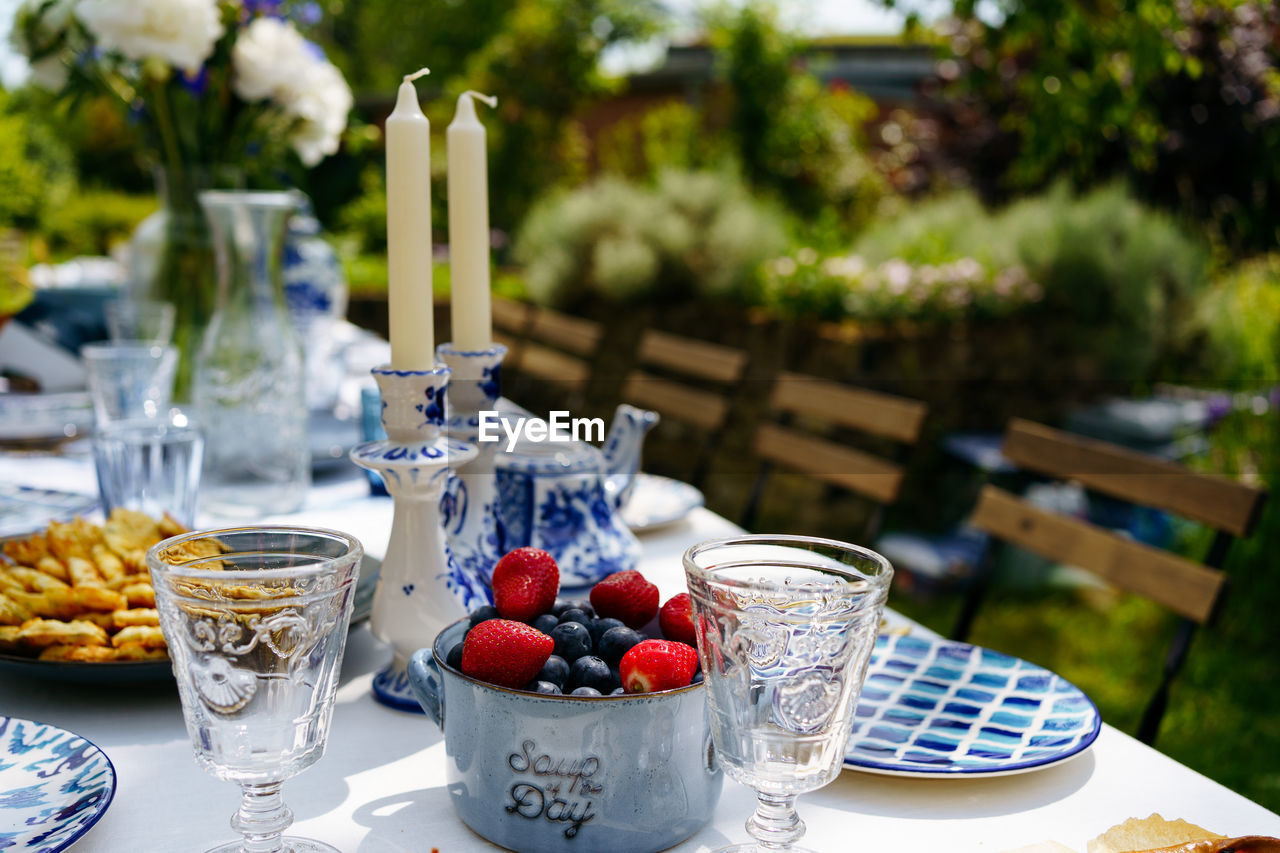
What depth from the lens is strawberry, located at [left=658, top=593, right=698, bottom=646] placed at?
686 millimetres

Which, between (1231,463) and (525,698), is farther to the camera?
(1231,463)

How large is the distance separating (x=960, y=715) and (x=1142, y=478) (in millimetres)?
682

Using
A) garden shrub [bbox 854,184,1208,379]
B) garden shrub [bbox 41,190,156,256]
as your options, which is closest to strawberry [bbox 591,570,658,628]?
garden shrub [bbox 854,184,1208,379]

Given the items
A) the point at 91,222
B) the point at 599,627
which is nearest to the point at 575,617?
the point at 599,627

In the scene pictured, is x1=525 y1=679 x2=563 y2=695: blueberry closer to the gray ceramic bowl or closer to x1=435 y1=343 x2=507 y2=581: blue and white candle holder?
the gray ceramic bowl

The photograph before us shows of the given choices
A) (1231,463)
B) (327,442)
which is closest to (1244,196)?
(1231,463)

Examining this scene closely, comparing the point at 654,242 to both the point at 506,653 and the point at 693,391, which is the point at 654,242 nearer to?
the point at 693,391

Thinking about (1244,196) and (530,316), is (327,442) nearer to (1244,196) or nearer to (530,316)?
(530,316)

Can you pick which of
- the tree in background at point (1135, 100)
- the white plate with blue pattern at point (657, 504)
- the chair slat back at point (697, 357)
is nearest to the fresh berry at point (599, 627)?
the white plate with blue pattern at point (657, 504)

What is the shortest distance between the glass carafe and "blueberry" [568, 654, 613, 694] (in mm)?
784

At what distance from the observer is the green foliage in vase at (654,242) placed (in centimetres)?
445

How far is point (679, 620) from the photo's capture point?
2.26 ft

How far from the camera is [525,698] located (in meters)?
0.60

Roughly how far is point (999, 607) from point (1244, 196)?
2746 mm
